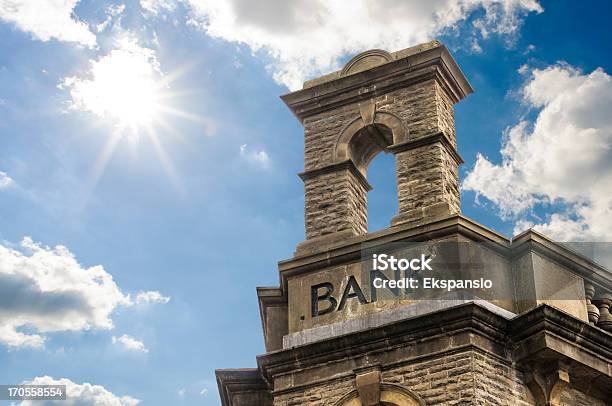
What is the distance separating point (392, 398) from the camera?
47.8 feet

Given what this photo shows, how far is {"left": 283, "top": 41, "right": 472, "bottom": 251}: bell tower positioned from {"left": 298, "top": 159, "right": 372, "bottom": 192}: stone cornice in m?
0.02

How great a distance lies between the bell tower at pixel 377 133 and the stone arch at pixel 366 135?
16 mm

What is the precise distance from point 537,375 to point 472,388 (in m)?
1.19

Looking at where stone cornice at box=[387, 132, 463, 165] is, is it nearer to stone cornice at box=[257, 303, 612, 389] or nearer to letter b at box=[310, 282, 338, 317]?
letter b at box=[310, 282, 338, 317]

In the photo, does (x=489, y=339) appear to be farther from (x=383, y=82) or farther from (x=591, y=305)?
(x=383, y=82)

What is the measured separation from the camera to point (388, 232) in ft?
52.6

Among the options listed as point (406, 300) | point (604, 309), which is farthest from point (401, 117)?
point (604, 309)

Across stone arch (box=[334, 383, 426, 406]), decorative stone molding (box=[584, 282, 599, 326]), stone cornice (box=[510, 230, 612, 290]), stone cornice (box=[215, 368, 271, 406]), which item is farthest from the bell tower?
stone arch (box=[334, 383, 426, 406])

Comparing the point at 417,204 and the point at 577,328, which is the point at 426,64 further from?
the point at 577,328

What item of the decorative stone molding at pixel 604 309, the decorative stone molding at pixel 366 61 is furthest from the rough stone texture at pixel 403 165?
the decorative stone molding at pixel 604 309

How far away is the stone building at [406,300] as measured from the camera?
14.6 metres

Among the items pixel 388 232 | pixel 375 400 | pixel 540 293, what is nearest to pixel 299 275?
pixel 388 232

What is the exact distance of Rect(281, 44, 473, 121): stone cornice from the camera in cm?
1775

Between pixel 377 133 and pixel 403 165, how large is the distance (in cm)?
115
